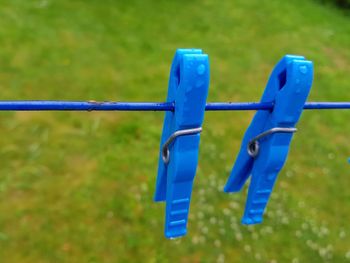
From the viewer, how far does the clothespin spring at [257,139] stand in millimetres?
1272

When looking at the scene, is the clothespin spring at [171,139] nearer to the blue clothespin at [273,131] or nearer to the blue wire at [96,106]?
the blue wire at [96,106]

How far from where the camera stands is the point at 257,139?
136 centimetres

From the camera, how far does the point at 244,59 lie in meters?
5.71

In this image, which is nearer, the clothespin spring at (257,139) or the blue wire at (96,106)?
the blue wire at (96,106)

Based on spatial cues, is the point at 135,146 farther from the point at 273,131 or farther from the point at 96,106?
the point at 96,106

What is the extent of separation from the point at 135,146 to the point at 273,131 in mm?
2739

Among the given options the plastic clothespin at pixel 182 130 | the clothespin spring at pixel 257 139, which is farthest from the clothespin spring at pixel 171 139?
the clothespin spring at pixel 257 139

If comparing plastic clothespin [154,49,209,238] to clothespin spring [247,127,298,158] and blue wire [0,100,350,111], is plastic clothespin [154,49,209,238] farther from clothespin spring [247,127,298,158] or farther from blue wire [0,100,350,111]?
clothespin spring [247,127,298,158]

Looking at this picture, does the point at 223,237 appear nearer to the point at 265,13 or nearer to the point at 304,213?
the point at 304,213

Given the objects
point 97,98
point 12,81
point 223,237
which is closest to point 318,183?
point 223,237

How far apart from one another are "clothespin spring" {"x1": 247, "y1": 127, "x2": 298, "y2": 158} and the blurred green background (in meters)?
1.89

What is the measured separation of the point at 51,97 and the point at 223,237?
2.18 metres

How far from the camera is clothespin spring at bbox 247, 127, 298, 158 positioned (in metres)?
1.27

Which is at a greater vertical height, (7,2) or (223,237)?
(7,2)
